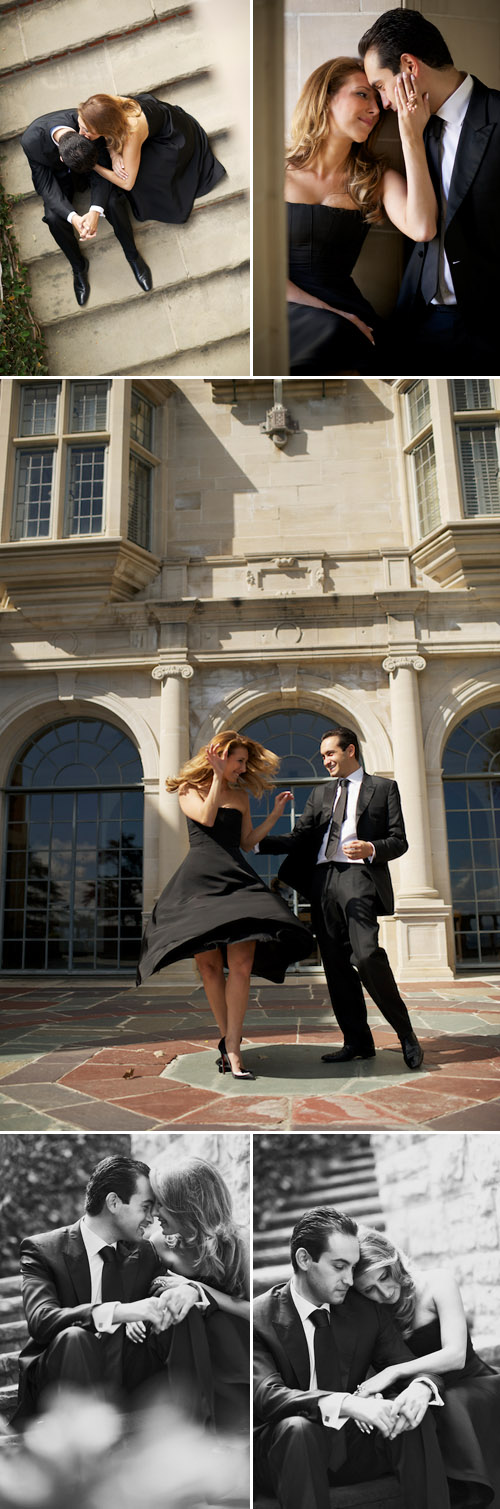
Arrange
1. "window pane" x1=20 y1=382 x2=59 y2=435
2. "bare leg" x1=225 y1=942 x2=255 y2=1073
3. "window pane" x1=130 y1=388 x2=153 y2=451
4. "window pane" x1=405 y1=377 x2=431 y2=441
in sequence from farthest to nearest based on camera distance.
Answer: "window pane" x1=20 y1=382 x2=59 y2=435 < "window pane" x1=130 y1=388 x2=153 y2=451 < "window pane" x1=405 y1=377 x2=431 y2=441 < "bare leg" x1=225 y1=942 x2=255 y2=1073

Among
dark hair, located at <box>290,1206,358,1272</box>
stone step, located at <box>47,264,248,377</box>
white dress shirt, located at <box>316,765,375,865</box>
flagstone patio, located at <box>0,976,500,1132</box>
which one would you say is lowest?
dark hair, located at <box>290,1206,358,1272</box>

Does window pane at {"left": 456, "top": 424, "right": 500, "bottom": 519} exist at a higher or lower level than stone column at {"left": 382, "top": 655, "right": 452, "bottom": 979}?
higher

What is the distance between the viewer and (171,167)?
8.61ft

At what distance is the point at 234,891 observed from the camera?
2646 mm

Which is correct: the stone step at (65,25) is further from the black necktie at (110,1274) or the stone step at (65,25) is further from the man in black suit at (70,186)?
the black necktie at (110,1274)

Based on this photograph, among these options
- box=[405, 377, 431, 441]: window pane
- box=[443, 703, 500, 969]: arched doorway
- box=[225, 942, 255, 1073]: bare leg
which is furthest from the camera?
box=[443, 703, 500, 969]: arched doorway

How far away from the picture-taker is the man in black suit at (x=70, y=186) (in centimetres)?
255

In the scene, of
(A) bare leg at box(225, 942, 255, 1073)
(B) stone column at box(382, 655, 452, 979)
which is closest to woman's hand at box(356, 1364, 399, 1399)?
(A) bare leg at box(225, 942, 255, 1073)

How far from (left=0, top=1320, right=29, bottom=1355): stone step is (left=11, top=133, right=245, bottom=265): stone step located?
10.0 feet

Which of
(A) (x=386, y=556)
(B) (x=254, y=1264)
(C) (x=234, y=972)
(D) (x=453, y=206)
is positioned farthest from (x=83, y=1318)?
(A) (x=386, y=556)

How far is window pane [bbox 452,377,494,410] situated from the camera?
5.91 meters

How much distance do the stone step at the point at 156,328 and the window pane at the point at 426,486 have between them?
375 cm

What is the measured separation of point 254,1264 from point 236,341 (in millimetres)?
2678

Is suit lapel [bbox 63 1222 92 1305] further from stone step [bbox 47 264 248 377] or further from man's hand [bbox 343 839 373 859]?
stone step [bbox 47 264 248 377]
